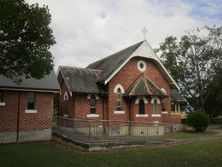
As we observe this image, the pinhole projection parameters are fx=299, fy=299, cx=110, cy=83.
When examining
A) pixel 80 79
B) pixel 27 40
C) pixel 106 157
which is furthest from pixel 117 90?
pixel 27 40

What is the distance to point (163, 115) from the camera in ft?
107

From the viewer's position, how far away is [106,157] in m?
15.4

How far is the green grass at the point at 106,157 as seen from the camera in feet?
44.7

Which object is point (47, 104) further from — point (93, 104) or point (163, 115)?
point (163, 115)

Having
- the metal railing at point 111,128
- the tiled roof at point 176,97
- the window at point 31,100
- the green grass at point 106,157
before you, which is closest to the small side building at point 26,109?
the window at point 31,100

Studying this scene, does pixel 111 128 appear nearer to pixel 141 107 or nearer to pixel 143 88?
pixel 141 107

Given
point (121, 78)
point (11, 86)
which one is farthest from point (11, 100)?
point (121, 78)

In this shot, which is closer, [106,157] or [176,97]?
[106,157]

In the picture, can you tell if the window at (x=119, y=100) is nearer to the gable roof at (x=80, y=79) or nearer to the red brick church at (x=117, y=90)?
the red brick church at (x=117, y=90)

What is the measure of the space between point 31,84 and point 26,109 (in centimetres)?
193

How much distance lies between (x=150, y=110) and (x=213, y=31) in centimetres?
2805

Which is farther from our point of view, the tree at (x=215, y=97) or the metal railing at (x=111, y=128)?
the tree at (x=215, y=97)

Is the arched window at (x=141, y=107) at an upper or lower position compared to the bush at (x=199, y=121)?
upper

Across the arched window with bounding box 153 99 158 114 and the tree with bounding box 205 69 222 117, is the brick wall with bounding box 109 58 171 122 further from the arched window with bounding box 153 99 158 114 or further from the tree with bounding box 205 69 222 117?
the tree with bounding box 205 69 222 117
